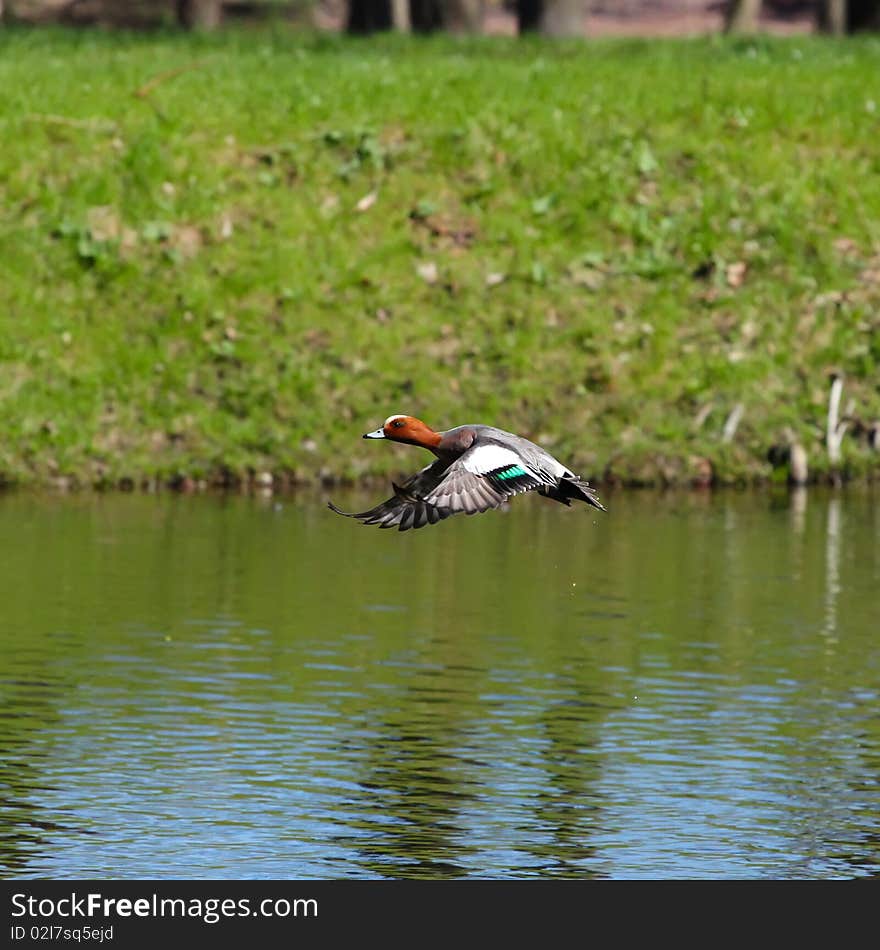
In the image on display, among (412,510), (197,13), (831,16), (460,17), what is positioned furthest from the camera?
(831,16)

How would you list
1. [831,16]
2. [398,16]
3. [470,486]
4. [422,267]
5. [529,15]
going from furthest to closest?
[831,16], [398,16], [529,15], [422,267], [470,486]

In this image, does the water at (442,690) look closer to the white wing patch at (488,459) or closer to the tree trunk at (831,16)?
the white wing patch at (488,459)

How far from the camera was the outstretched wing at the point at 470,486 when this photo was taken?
48.2 ft

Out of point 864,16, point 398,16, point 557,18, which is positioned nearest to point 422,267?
point 557,18

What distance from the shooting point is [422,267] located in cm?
2975

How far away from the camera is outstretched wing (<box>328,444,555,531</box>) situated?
48.2 feet

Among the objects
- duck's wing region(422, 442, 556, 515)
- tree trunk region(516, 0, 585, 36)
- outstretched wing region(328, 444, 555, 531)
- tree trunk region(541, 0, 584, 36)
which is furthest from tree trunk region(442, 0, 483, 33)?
duck's wing region(422, 442, 556, 515)

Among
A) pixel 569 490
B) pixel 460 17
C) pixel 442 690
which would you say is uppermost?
pixel 460 17

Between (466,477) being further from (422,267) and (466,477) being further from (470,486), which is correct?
(422,267)

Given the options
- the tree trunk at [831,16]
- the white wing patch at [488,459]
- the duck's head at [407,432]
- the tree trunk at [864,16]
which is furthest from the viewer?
the tree trunk at [831,16]

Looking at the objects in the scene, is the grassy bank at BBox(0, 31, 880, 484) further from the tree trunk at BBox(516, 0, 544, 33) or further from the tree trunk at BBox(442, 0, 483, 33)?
the tree trunk at BBox(442, 0, 483, 33)

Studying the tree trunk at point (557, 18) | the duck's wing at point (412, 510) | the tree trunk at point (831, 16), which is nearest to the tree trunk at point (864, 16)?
the tree trunk at point (831, 16)

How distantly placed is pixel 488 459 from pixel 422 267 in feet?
48.8
